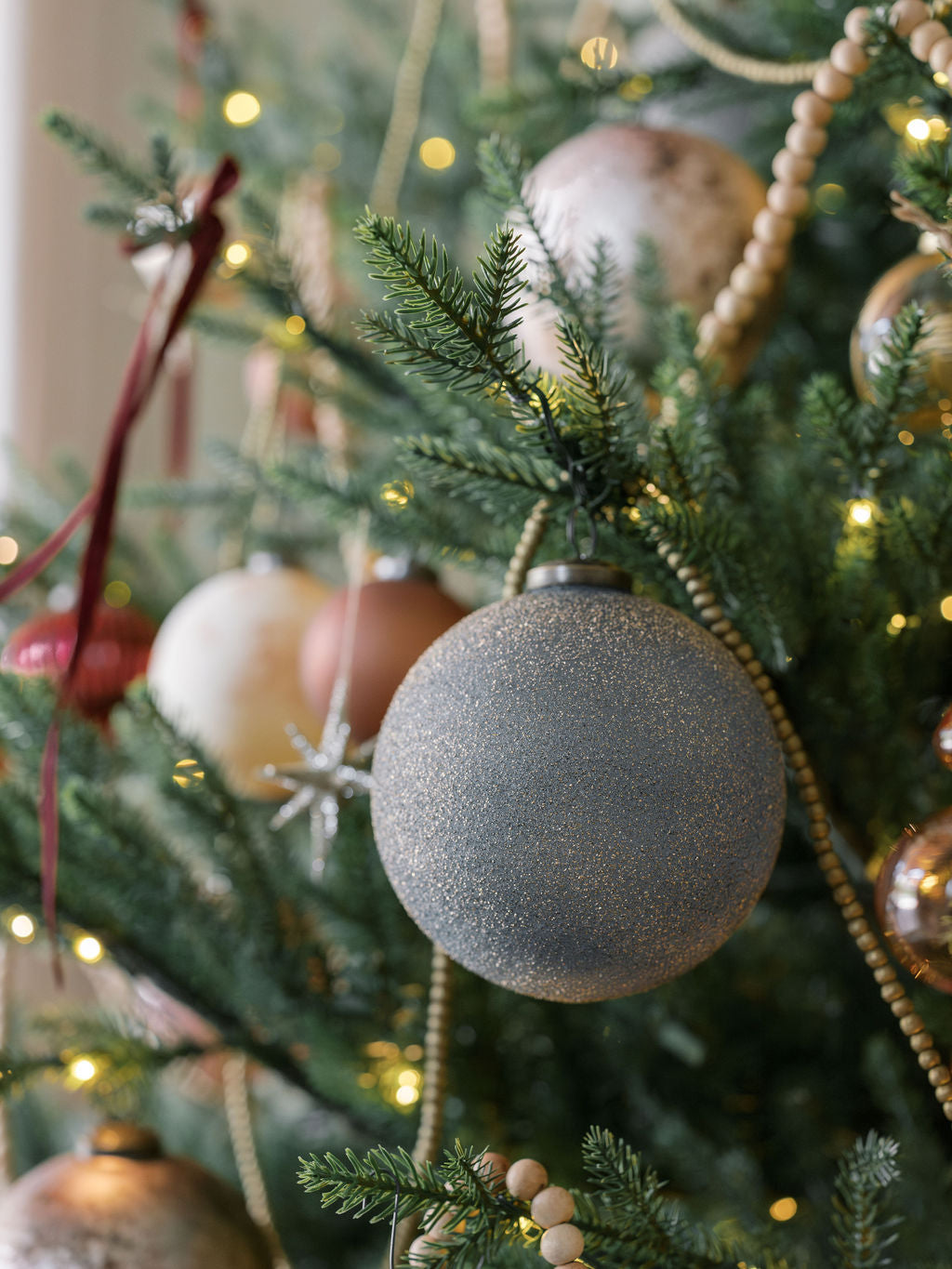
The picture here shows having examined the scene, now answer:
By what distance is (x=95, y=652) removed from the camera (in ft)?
2.35

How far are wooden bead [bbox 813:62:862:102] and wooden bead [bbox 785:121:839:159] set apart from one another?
0.01 metres

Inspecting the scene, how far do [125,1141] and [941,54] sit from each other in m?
0.53

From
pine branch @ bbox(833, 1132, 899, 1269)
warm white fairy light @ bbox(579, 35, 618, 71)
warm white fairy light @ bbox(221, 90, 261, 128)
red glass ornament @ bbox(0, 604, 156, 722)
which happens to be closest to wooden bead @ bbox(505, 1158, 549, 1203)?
pine branch @ bbox(833, 1132, 899, 1269)

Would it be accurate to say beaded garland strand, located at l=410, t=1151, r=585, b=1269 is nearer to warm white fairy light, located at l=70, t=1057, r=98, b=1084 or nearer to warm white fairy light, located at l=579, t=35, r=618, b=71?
warm white fairy light, located at l=70, t=1057, r=98, b=1084

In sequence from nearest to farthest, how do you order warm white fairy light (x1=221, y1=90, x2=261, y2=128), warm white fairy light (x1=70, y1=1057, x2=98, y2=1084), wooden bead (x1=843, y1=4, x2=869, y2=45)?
wooden bead (x1=843, y1=4, x2=869, y2=45) < warm white fairy light (x1=70, y1=1057, x2=98, y2=1084) < warm white fairy light (x1=221, y1=90, x2=261, y2=128)

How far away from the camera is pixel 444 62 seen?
901 mm

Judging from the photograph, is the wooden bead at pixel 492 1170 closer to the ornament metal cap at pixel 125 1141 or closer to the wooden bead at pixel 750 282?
the ornament metal cap at pixel 125 1141

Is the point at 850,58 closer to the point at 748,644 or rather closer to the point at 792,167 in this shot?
the point at 792,167

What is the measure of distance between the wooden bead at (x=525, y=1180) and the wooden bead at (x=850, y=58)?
0.39m

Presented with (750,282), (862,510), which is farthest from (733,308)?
(862,510)

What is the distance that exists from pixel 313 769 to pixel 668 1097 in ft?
0.95

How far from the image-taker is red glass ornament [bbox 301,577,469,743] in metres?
0.53

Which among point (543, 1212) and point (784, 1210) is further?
point (784, 1210)

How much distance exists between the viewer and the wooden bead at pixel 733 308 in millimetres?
480
